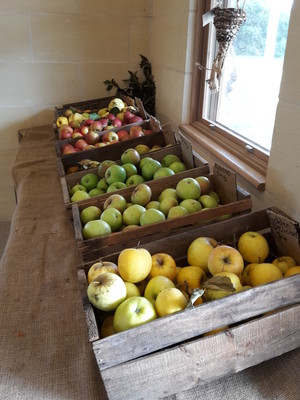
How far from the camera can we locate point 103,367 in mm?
651

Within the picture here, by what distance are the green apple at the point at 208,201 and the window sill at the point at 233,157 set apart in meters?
0.17

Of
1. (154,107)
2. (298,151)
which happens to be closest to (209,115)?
(154,107)

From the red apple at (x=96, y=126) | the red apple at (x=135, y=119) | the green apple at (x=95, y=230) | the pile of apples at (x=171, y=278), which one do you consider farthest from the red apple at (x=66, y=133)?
the pile of apples at (x=171, y=278)

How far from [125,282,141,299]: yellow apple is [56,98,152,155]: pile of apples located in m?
1.12

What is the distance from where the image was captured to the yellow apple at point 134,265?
86 centimetres

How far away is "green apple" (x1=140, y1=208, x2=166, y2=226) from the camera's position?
3.74ft

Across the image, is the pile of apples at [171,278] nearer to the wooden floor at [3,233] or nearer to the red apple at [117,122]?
the red apple at [117,122]

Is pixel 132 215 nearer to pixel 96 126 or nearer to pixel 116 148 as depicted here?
pixel 116 148

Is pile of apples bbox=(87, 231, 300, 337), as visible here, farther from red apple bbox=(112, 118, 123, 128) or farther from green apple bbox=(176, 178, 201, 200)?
red apple bbox=(112, 118, 123, 128)

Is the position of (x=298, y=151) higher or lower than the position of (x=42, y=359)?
higher

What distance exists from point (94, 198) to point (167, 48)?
4.63ft

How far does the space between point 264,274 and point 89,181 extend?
913 millimetres

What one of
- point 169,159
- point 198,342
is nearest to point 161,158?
point 169,159

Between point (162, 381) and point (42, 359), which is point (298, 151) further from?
point (42, 359)
